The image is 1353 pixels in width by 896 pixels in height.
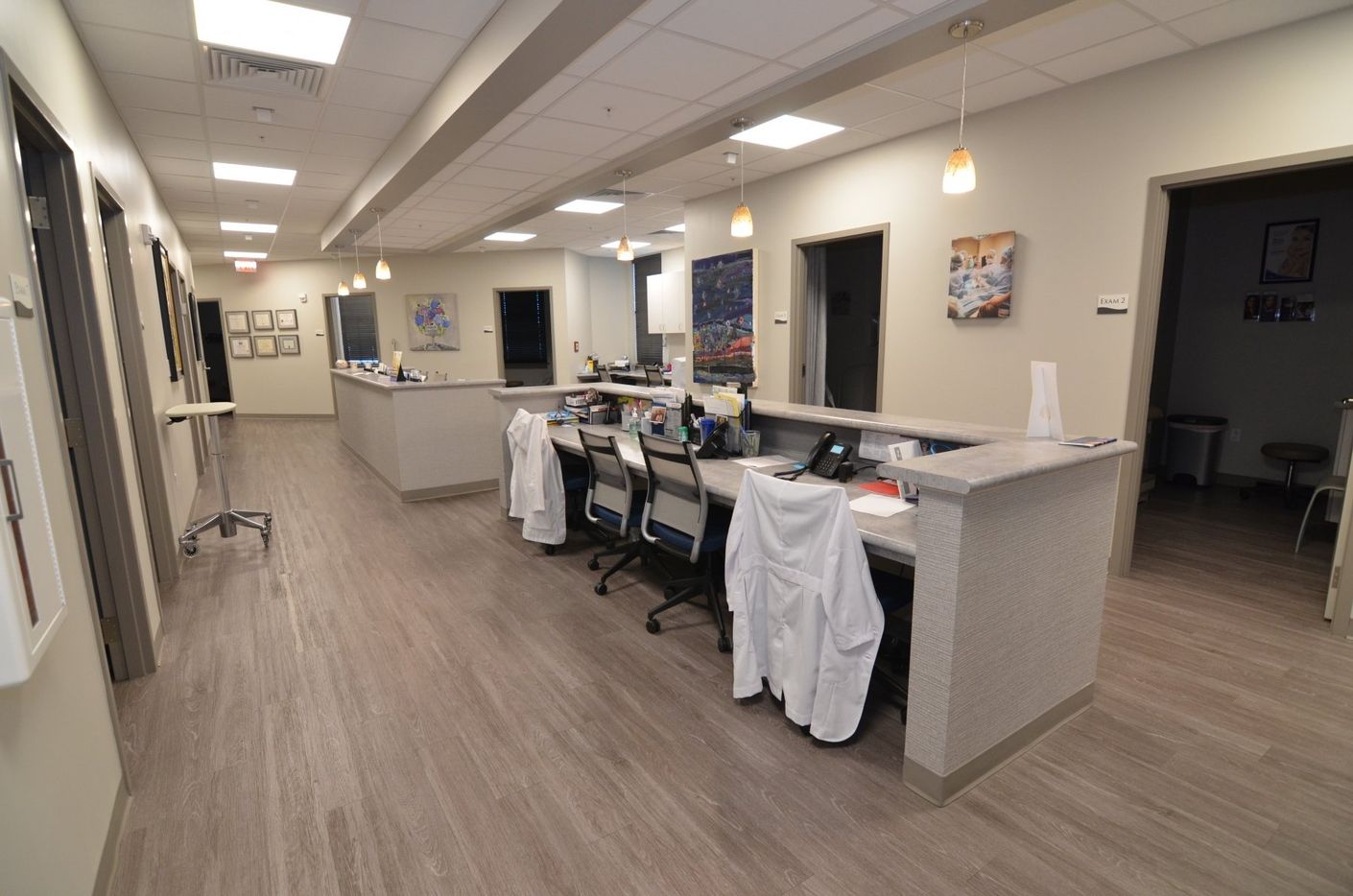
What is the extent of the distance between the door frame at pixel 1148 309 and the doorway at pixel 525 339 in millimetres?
8348

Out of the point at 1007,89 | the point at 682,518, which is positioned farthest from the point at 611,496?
the point at 1007,89

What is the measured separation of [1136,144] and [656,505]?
3.21 metres

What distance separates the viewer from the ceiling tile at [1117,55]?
120 inches

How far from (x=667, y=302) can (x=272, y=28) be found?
5932mm

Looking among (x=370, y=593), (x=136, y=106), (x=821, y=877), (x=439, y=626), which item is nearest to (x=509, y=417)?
(x=370, y=593)

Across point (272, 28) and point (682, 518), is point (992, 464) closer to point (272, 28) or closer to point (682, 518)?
point (682, 518)

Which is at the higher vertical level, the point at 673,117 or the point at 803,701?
the point at 673,117

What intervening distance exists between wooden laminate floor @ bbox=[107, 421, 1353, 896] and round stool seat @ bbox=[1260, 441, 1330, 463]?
1995 millimetres

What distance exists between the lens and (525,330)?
10.9 m

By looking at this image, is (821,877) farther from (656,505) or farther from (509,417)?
(509,417)

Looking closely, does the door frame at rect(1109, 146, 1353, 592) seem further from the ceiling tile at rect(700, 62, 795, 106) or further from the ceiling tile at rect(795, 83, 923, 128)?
the ceiling tile at rect(700, 62, 795, 106)

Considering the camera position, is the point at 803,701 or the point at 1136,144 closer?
the point at 803,701

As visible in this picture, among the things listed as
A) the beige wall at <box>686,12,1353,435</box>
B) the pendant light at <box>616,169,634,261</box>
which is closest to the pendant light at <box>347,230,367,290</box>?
the pendant light at <box>616,169,634,261</box>

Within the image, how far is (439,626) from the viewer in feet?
10.4
